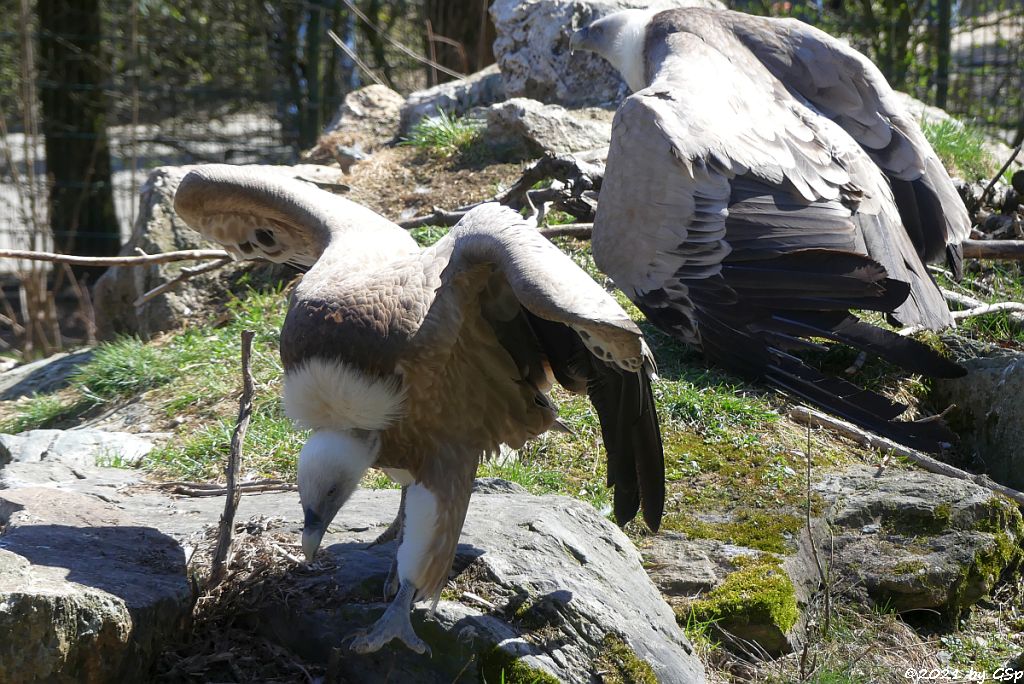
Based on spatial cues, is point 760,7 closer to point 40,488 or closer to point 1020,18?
point 1020,18

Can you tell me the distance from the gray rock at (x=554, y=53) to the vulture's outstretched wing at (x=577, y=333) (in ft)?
13.1

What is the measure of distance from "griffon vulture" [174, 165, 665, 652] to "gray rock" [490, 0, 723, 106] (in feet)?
12.5

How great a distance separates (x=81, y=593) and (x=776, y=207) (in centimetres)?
236

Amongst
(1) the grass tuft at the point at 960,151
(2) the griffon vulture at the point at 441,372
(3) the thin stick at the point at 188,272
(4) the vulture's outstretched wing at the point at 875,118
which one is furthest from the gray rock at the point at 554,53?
(2) the griffon vulture at the point at 441,372

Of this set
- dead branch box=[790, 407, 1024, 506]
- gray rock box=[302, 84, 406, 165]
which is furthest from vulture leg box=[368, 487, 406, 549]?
gray rock box=[302, 84, 406, 165]

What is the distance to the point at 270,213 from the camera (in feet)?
11.3

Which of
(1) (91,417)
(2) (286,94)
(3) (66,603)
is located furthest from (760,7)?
(3) (66,603)

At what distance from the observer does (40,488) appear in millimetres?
2994

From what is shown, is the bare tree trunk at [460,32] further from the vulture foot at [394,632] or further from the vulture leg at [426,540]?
the vulture foot at [394,632]

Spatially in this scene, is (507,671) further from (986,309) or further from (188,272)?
(188,272)

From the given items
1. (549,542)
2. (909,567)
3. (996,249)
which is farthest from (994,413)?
(549,542)

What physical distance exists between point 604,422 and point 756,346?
481mm

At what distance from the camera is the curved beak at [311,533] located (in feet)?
8.06

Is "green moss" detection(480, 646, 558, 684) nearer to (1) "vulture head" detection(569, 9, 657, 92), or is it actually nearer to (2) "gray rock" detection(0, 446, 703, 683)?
(2) "gray rock" detection(0, 446, 703, 683)
